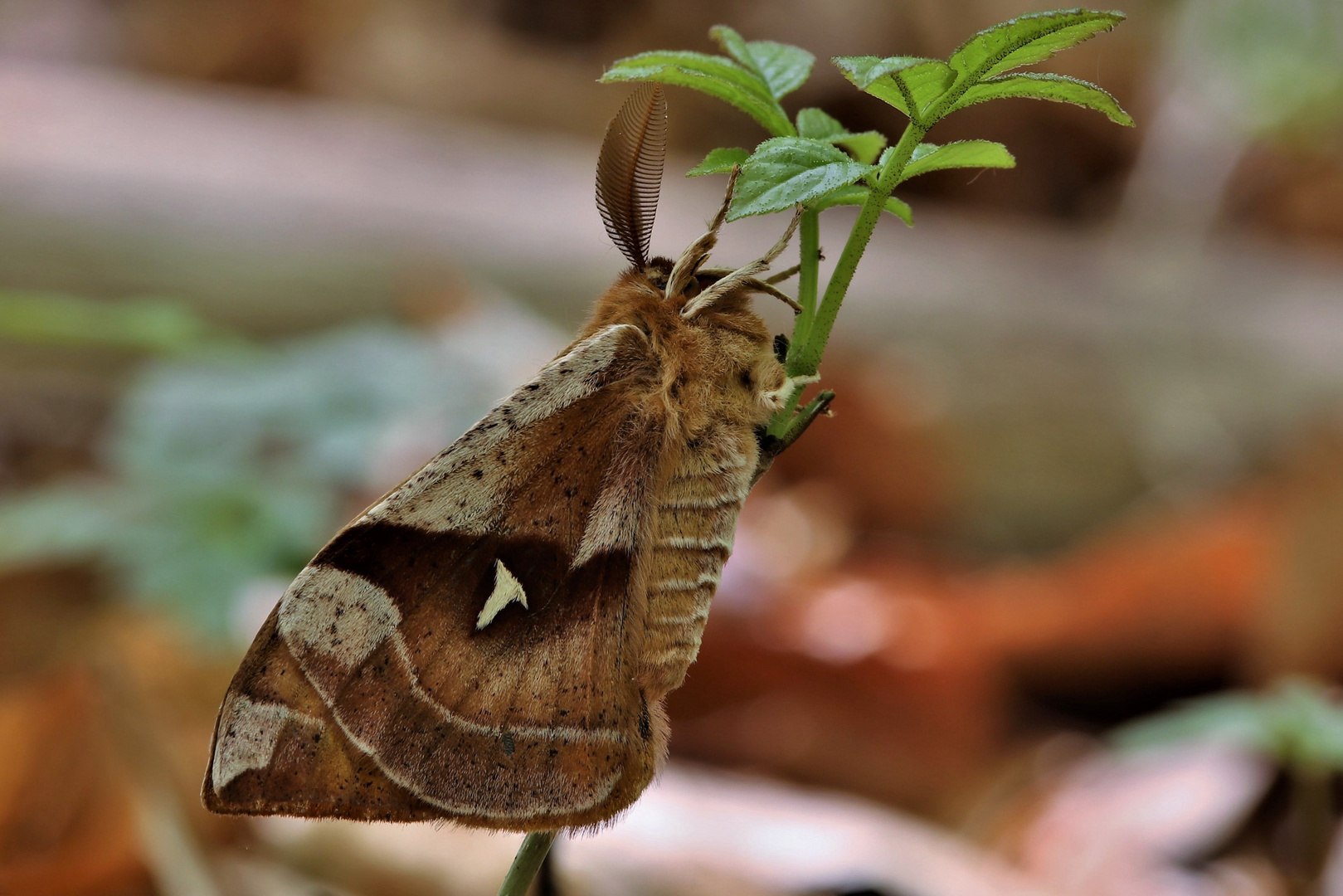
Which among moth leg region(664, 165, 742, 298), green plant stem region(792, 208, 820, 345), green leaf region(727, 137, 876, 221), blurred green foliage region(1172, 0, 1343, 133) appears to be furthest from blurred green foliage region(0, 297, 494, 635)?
blurred green foliage region(1172, 0, 1343, 133)

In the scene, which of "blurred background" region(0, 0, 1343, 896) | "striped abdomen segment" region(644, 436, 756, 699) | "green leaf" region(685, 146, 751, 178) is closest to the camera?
"green leaf" region(685, 146, 751, 178)

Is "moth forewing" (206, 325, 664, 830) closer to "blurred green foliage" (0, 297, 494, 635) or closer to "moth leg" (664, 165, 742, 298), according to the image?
"moth leg" (664, 165, 742, 298)

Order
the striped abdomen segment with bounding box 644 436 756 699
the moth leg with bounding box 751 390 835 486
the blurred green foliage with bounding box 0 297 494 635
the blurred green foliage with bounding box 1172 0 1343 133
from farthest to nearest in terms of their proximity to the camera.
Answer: the blurred green foliage with bounding box 1172 0 1343 133
the blurred green foliage with bounding box 0 297 494 635
the striped abdomen segment with bounding box 644 436 756 699
the moth leg with bounding box 751 390 835 486

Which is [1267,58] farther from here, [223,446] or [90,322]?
[90,322]

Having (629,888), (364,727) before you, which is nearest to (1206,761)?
(629,888)

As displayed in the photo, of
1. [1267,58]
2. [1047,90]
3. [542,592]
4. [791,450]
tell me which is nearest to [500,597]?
[542,592]

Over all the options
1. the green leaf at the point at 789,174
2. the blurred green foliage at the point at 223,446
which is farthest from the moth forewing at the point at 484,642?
the blurred green foliage at the point at 223,446
